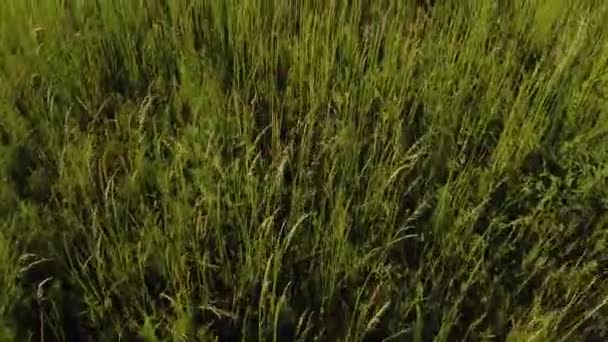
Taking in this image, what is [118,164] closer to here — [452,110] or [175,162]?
[175,162]

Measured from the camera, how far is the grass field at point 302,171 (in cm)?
180

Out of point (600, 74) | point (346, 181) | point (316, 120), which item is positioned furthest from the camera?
point (600, 74)

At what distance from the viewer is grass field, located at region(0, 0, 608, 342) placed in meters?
1.80

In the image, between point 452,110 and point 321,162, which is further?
point 452,110

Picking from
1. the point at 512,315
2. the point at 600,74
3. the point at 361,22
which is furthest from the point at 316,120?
the point at 600,74

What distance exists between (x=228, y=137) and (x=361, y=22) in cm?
Result: 82

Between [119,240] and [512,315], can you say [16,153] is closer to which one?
[119,240]

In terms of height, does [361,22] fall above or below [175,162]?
above

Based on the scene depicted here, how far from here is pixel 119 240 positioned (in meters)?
1.86

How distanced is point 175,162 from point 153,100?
0.40 m

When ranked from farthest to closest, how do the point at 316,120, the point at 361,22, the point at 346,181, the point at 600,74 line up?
the point at 361,22 < the point at 600,74 < the point at 316,120 < the point at 346,181

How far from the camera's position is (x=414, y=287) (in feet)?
6.06

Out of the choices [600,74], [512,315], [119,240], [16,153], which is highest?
[600,74]

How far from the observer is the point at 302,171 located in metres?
1.99
